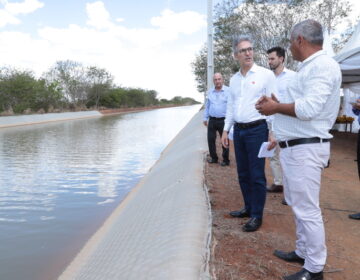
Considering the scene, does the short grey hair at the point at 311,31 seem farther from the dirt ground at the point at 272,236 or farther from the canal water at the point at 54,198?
the canal water at the point at 54,198

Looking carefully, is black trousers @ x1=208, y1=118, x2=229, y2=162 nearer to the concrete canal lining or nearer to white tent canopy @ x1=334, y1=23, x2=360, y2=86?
white tent canopy @ x1=334, y1=23, x2=360, y2=86

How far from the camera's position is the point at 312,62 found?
2.33m

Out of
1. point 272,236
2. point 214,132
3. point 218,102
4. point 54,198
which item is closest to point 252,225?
point 272,236

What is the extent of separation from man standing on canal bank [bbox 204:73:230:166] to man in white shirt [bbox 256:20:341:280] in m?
4.26

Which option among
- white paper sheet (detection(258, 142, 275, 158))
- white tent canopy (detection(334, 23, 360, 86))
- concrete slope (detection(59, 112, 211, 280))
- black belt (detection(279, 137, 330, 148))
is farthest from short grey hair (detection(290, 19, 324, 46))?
white tent canopy (detection(334, 23, 360, 86))

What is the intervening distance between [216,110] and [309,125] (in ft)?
15.1

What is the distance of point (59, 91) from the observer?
4238 centimetres

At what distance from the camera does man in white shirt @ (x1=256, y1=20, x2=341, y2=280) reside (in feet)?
7.47

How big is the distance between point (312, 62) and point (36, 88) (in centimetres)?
3796

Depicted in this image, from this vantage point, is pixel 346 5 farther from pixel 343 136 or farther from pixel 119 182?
pixel 119 182

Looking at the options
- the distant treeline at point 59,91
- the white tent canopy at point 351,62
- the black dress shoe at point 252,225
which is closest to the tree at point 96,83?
the distant treeline at point 59,91

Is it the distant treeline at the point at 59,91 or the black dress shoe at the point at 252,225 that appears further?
the distant treeline at the point at 59,91

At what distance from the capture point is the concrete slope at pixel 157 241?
251cm

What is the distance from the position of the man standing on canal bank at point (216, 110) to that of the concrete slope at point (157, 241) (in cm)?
199
